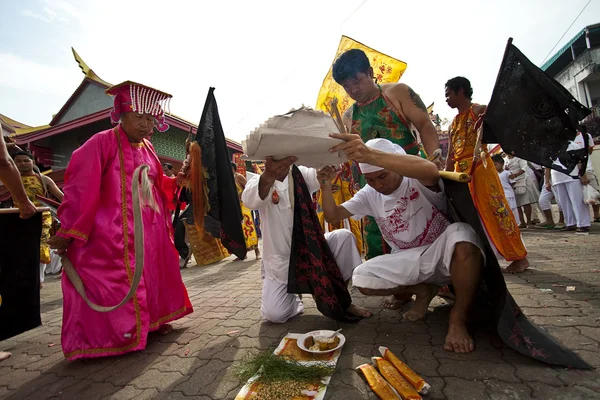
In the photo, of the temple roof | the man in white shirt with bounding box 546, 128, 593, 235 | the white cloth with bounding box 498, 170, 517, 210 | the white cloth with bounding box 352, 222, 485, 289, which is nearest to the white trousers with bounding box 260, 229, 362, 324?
the white cloth with bounding box 352, 222, 485, 289

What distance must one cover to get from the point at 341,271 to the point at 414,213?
32.7 inches

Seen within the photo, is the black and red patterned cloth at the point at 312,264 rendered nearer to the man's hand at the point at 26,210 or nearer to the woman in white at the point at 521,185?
the man's hand at the point at 26,210

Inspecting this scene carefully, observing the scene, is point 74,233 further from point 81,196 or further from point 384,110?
point 384,110

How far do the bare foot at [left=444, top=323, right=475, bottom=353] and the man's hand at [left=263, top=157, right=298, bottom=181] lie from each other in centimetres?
143

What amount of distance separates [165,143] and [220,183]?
33.1ft

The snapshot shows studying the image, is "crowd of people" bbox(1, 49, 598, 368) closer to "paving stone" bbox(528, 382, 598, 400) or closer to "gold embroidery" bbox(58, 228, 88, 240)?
"gold embroidery" bbox(58, 228, 88, 240)

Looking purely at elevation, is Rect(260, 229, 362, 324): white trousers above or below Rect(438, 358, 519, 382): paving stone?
above

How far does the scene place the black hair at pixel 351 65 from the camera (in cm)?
271

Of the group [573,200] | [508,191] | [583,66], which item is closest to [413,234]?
[573,200]

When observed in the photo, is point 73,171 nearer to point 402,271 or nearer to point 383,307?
point 402,271

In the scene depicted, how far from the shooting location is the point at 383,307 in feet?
9.22

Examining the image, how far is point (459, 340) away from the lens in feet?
6.10

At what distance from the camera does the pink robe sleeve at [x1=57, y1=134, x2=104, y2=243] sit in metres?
2.34

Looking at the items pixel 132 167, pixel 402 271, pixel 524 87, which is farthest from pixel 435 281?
pixel 132 167
